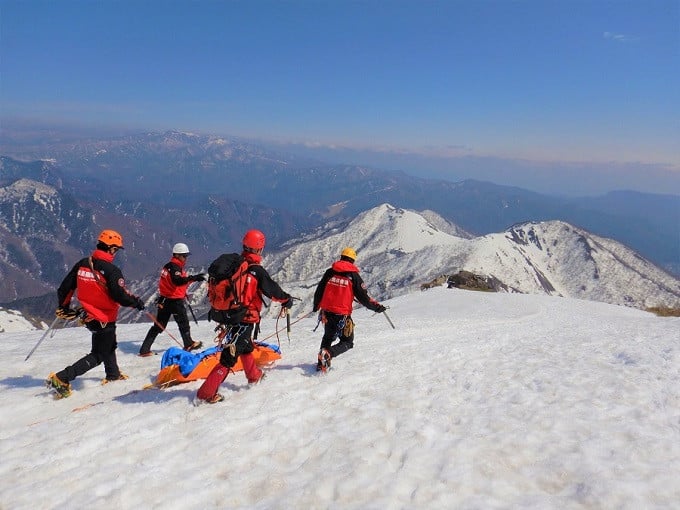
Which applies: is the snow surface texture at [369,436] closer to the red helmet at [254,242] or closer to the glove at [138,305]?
the glove at [138,305]

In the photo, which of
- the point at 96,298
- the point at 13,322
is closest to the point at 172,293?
the point at 96,298

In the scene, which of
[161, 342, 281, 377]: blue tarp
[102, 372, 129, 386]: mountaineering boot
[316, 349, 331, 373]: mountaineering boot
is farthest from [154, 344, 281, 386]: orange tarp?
[316, 349, 331, 373]: mountaineering boot

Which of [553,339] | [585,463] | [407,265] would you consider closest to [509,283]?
[407,265]

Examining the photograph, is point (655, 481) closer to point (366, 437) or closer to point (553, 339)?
point (366, 437)

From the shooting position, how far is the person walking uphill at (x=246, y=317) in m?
8.07

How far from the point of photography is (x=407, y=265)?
176375 millimetres

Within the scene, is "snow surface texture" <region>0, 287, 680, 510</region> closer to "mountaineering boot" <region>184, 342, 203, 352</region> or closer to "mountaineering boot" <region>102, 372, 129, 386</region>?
"mountaineering boot" <region>102, 372, 129, 386</region>

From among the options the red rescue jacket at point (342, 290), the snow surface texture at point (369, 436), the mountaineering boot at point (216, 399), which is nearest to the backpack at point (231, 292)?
the mountaineering boot at point (216, 399)

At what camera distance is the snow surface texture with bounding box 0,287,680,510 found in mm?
4977

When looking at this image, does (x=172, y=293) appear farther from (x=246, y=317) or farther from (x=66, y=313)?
(x=246, y=317)

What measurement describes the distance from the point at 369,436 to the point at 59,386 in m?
6.95

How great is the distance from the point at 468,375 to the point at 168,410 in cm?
671

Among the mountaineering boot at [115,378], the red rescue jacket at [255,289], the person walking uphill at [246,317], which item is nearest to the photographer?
the person walking uphill at [246,317]

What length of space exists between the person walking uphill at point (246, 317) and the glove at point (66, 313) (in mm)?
3559
